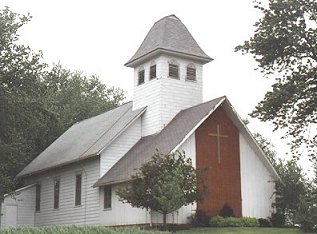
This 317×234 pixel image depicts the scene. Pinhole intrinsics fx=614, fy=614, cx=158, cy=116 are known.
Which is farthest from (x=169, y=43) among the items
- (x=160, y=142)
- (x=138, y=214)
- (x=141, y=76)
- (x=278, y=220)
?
(x=278, y=220)

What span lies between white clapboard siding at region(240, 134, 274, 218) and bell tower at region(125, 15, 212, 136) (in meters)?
4.54

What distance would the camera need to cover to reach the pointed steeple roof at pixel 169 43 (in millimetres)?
35281

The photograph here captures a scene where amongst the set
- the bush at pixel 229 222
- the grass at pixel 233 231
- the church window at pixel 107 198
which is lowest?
the grass at pixel 233 231

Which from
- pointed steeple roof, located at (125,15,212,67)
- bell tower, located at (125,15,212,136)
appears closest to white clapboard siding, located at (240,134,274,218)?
bell tower, located at (125,15,212,136)

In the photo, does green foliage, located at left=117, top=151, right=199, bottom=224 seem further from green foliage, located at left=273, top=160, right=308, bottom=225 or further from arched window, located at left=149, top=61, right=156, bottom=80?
arched window, located at left=149, top=61, right=156, bottom=80

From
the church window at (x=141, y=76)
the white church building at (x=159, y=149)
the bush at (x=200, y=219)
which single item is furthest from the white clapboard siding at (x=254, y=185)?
the church window at (x=141, y=76)

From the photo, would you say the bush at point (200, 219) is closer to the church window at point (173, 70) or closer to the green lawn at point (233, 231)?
the green lawn at point (233, 231)

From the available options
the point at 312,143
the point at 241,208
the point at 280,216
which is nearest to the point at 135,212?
the point at 241,208

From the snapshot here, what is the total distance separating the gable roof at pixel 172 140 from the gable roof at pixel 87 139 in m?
1.38

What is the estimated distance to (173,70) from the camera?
116 feet

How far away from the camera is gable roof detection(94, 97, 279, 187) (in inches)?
1172

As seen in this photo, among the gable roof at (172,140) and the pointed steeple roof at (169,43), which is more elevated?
the pointed steeple roof at (169,43)

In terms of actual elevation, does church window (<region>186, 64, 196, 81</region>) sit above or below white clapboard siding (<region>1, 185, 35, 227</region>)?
above

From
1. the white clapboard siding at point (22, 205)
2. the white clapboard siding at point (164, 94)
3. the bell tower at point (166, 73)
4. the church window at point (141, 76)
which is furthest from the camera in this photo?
the white clapboard siding at point (22, 205)
